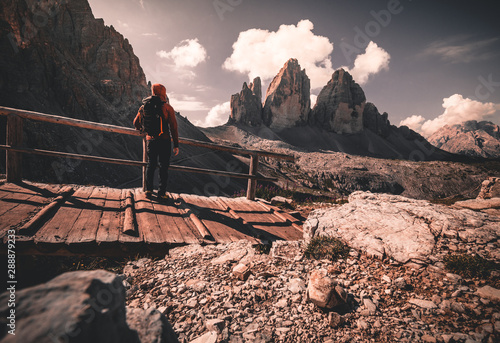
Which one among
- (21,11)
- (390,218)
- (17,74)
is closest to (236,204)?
(390,218)

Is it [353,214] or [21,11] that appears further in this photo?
[21,11]

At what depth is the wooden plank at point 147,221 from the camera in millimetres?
A: 3542

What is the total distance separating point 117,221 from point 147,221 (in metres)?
0.50

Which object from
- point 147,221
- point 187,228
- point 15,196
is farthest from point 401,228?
point 15,196

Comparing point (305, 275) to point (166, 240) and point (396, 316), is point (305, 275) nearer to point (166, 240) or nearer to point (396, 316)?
point (396, 316)

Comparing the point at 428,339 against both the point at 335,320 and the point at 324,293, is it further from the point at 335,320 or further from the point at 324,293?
the point at 324,293

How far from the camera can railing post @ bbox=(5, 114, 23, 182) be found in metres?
4.56

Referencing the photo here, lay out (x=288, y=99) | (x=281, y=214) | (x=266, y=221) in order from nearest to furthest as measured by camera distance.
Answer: (x=266, y=221) → (x=281, y=214) → (x=288, y=99)

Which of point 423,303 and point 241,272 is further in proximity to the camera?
point 241,272

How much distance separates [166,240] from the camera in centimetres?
358

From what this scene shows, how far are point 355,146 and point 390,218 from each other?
143 metres

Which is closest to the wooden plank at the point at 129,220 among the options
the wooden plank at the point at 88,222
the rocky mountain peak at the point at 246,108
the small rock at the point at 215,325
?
the wooden plank at the point at 88,222

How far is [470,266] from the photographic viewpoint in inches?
100.0

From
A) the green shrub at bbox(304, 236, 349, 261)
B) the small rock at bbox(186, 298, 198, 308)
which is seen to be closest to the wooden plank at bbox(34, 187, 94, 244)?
the small rock at bbox(186, 298, 198, 308)
